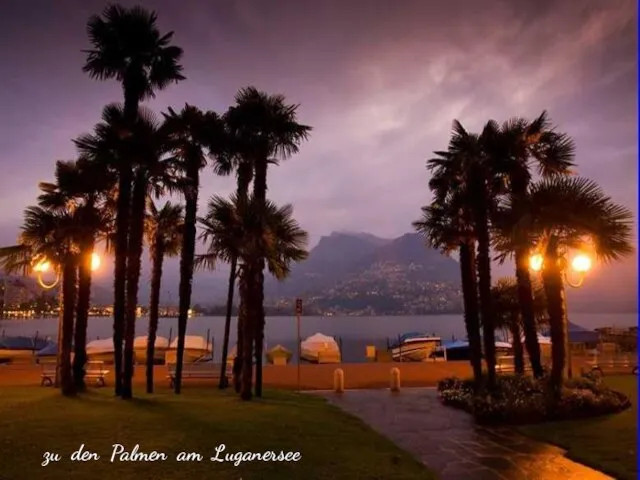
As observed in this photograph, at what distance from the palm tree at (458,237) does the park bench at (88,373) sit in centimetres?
1521

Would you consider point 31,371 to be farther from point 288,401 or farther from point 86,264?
point 288,401

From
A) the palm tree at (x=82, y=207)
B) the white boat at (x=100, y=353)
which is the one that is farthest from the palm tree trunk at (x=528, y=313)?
the white boat at (x=100, y=353)

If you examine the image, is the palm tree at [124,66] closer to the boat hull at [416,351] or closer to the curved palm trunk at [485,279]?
the curved palm trunk at [485,279]

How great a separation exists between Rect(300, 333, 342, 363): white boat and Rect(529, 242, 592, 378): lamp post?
801 inches

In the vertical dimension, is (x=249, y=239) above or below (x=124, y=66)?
below

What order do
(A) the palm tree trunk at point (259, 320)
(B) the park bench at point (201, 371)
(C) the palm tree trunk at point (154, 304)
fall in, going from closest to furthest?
(A) the palm tree trunk at point (259, 320) < (C) the palm tree trunk at point (154, 304) < (B) the park bench at point (201, 371)

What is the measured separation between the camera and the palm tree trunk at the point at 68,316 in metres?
15.9

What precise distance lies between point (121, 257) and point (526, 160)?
49.7 feet

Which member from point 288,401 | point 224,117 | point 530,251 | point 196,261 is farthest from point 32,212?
point 530,251

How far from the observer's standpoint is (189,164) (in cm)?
1866

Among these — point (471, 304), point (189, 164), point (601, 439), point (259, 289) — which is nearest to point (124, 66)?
point (189, 164)

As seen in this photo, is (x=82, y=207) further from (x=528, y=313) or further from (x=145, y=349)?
(x=145, y=349)

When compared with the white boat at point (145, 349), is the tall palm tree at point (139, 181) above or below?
above

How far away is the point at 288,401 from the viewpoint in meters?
16.4
